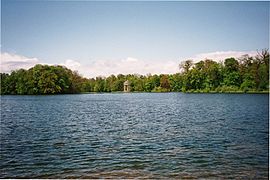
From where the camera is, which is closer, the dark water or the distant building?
the dark water

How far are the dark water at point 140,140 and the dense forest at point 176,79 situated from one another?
0.47 m

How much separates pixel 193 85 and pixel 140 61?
2.15 m

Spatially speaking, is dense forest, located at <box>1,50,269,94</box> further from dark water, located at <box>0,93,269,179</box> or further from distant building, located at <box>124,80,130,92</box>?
dark water, located at <box>0,93,269,179</box>

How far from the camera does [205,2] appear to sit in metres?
6.48

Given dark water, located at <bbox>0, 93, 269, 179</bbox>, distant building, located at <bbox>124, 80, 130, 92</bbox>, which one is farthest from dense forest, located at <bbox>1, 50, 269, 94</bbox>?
dark water, located at <bbox>0, 93, 269, 179</bbox>

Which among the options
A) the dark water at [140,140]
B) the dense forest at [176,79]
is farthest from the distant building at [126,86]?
the dark water at [140,140]

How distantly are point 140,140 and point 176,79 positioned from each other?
2317mm

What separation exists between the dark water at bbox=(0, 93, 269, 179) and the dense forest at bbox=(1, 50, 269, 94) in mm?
468

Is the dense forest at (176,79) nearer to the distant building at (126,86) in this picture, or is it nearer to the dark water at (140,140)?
the distant building at (126,86)

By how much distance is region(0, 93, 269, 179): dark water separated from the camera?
15.2 ft

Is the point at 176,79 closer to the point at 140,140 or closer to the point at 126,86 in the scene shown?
the point at 126,86

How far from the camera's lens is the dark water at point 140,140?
464cm

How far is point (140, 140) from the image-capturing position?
21.0ft

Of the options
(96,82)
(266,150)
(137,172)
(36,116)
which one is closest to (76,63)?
(96,82)
